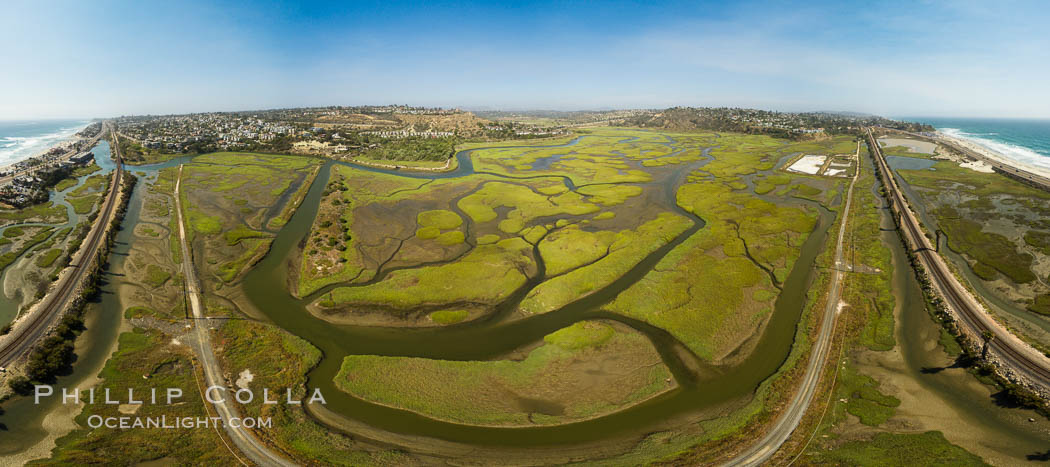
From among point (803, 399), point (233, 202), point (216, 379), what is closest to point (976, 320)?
point (803, 399)

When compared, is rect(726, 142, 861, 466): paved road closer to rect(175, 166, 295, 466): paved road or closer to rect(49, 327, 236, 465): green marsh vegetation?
rect(175, 166, 295, 466): paved road

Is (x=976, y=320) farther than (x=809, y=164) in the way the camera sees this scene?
No

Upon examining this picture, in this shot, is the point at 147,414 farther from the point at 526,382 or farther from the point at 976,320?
the point at 976,320

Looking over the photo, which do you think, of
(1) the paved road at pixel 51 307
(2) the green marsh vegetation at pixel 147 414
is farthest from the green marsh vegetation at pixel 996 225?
(1) the paved road at pixel 51 307

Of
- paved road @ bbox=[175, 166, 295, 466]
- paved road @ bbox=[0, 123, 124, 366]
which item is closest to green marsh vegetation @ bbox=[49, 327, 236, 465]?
paved road @ bbox=[175, 166, 295, 466]

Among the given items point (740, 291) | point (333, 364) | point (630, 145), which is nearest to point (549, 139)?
point (630, 145)

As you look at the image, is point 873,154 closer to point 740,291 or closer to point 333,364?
point 740,291

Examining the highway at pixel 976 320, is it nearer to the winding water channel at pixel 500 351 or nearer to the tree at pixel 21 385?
the winding water channel at pixel 500 351
